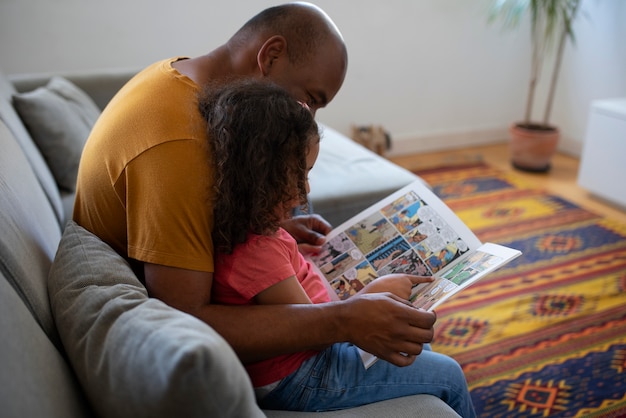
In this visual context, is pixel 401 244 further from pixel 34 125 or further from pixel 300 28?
pixel 34 125

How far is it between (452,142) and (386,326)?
3159 mm

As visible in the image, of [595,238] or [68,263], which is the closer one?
[68,263]

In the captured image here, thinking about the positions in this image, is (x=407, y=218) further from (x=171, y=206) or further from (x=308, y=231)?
(x=171, y=206)

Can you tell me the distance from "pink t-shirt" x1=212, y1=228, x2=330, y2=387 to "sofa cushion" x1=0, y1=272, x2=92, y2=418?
0.90ft

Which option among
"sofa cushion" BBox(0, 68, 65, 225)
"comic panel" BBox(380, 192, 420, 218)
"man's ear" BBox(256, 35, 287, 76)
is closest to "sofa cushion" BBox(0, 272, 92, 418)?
"man's ear" BBox(256, 35, 287, 76)

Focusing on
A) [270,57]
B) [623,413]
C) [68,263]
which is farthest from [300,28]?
[623,413]

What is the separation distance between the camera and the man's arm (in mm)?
856

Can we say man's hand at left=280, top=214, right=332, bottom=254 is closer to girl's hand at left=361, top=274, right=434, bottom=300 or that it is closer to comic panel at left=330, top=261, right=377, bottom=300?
comic panel at left=330, top=261, right=377, bottom=300

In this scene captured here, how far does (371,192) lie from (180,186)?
3.67 feet

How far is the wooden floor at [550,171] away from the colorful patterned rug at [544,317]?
5.1 inches

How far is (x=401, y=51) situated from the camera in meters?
3.53

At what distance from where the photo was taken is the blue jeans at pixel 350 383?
3.16 ft

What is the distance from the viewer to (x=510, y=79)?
388cm

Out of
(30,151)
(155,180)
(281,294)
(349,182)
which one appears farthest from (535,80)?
(155,180)
